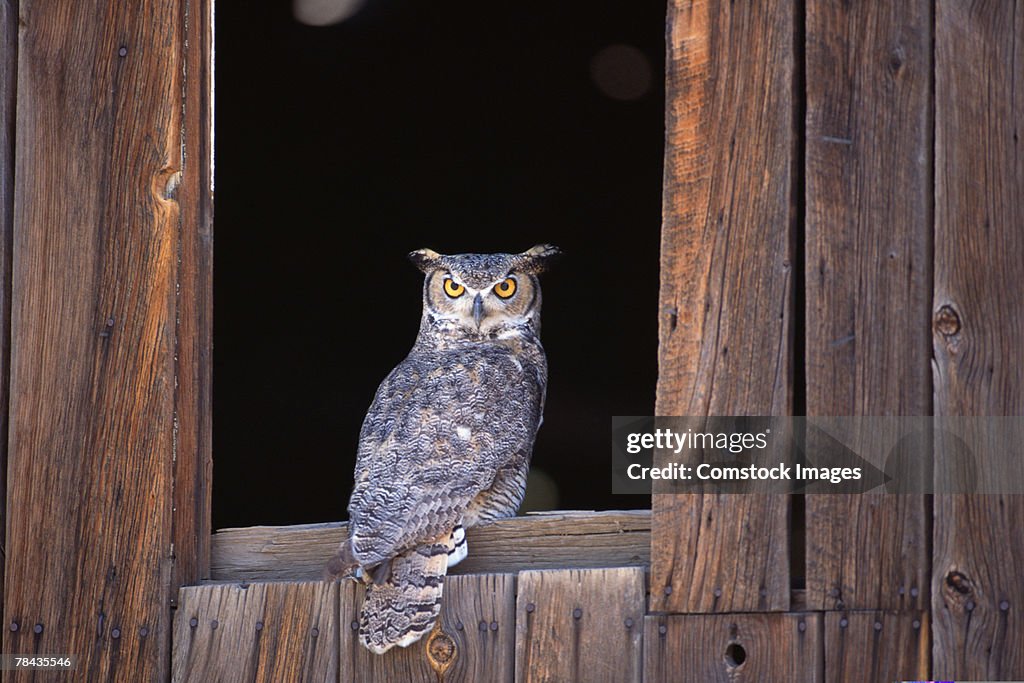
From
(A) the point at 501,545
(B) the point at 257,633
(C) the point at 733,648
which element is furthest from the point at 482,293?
(C) the point at 733,648

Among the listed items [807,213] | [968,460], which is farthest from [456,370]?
[968,460]

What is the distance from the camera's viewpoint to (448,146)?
21.2 feet

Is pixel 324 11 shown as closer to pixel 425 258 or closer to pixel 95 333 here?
pixel 425 258

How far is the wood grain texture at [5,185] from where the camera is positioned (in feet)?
10.9

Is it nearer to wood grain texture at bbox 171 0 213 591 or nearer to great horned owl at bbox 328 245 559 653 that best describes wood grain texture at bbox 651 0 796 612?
great horned owl at bbox 328 245 559 653

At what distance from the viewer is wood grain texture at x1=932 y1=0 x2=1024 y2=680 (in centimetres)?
289

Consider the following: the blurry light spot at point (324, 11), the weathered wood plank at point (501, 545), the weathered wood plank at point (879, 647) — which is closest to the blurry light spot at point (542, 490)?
the blurry light spot at point (324, 11)

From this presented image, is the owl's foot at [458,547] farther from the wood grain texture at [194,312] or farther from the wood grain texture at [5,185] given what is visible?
the wood grain texture at [5,185]

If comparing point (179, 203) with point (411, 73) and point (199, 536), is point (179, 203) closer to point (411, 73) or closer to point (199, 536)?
point (199, 536)

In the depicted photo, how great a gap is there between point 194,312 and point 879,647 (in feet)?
6.42

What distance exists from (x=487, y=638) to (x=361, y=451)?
3.23 feet

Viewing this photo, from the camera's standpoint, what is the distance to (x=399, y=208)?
6.64 metres

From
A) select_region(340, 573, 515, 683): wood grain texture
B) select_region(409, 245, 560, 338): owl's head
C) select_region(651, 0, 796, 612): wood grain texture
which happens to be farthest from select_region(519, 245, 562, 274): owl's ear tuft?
select_region(340, 573, 515, 683): wood grain texture

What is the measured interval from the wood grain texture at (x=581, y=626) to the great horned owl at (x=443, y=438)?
263 mm
